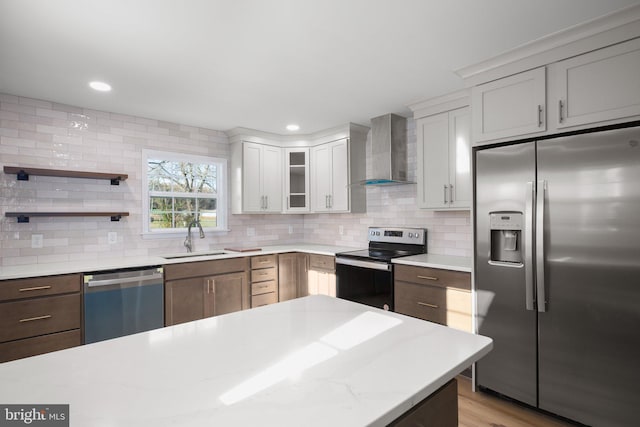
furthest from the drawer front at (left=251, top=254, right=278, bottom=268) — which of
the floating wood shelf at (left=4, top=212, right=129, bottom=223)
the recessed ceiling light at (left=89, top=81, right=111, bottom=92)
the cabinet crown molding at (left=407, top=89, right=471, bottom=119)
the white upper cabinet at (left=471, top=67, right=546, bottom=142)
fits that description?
the white upper cabinet at (left=471, top=67, right=546, bottom=142)

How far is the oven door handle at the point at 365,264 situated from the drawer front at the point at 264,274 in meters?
0.84

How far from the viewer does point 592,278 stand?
2033 millimetres

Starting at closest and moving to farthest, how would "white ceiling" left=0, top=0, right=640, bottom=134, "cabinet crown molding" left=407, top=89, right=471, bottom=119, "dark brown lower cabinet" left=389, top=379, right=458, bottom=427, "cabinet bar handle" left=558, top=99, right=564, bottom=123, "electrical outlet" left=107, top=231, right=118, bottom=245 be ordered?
"dark brown lower cabinet" left=389, top=379, right=458, bottom=427
"white ceiling" left=0, top=0, right=640, bottom=134
"cabinet bar handle" left=558, top=99, right=564, bottom=123
"cabinet crown molding" left=407, top=89, right=471, bottom=119
"electrical outlet" left=107, top=231, right=118, bottom=245

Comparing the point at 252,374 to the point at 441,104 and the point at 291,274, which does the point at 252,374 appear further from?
the point at 291,274

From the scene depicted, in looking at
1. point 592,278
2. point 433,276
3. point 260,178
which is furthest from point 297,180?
point 592,278

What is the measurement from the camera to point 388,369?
93 centimetres

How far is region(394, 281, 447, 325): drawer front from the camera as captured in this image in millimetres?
2852

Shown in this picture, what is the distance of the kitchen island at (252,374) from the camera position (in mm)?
730

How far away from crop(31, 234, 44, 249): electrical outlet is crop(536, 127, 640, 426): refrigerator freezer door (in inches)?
160

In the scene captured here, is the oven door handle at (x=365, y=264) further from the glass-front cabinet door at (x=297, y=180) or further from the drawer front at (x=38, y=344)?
the drawer front at (x=38, y=344)

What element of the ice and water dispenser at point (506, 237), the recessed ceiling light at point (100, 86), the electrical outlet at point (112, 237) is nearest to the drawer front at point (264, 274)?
the electrical outlet at point (112, 237)

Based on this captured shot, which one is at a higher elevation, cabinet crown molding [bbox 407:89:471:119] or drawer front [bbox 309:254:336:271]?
cabinet crown molding [bbox 407:89:471:119]

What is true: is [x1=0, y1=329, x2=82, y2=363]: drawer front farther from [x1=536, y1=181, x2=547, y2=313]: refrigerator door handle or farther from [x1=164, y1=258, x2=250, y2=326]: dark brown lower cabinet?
[x1=536, y1=181, x2=547, y2=313]: refrigerator door handle

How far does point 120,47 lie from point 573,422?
3726 mm
